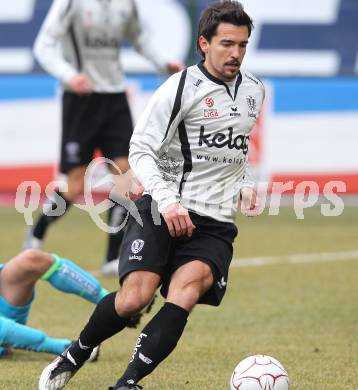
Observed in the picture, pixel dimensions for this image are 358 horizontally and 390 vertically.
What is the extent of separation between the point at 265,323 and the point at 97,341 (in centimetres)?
241

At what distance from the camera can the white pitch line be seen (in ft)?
33.7

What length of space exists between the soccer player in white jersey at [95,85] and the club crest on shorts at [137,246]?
418 centimetres

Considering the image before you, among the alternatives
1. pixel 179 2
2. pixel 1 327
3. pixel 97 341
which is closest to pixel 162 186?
pixel 97 341

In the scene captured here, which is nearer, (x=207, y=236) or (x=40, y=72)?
(x=207, y=236)

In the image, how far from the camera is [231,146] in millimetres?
5414

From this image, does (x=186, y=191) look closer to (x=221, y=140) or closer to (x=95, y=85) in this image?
(x=221, y=140)

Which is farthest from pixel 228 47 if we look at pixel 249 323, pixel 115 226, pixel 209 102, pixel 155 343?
pixel 115 226

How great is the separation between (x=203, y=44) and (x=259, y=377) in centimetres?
154

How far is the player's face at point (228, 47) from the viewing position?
5293 millimetres

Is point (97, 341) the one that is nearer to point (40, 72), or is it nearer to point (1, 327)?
point (1, 327)

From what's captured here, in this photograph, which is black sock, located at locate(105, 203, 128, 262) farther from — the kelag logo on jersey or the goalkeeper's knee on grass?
the kelag logo on jersey

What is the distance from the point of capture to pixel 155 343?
16.3ft

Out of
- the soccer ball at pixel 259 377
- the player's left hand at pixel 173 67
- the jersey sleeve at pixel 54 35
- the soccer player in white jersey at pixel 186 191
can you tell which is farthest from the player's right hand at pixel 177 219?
the jersey sleeve at pixel 54 35

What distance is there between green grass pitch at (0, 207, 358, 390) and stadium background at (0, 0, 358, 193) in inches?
93.0
